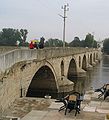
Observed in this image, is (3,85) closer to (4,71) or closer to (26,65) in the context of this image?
(4,71)

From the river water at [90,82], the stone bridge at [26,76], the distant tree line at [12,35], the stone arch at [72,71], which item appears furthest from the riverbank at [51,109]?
the distant tree line at [12,35]

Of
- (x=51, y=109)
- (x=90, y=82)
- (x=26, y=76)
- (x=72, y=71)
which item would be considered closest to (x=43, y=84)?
(x=90, y=82)

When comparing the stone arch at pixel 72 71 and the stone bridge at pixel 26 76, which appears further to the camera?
the stone arch at pixel 72 71

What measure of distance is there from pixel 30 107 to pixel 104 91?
309 cm

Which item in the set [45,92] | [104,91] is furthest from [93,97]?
[45,92]

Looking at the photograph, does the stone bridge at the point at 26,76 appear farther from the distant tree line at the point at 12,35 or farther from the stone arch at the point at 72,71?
the distant tree line at the point at 12,35

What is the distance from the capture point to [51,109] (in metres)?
10.9

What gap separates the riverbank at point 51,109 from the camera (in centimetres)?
981

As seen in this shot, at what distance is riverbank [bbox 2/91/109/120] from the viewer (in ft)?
32.2

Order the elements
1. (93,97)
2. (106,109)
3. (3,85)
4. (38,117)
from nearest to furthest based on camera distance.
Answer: (38,117) < (106,109) < (3,85) < (93,97)

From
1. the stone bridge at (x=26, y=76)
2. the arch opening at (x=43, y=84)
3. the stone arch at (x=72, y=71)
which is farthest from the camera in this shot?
the stone arch at (x=72, y=71)

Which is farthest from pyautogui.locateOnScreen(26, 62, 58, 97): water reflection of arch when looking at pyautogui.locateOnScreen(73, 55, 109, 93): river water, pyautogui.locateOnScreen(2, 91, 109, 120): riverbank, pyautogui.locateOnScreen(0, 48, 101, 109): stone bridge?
pyautogui.locateOnScreen(2, 91, 109, 120): riverbank

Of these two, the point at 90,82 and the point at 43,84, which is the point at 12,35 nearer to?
the point at 90,82

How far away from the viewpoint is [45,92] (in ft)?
95.2
